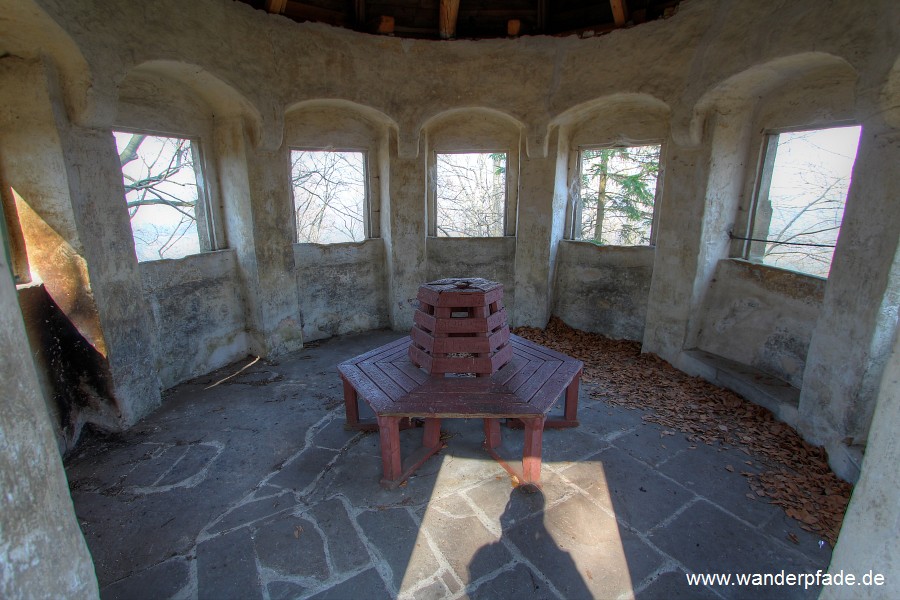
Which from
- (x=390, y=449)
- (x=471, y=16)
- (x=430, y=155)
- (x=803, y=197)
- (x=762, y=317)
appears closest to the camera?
(x=390, y=449)

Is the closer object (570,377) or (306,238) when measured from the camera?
(570,377)

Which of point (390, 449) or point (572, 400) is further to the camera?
point (572, 400)

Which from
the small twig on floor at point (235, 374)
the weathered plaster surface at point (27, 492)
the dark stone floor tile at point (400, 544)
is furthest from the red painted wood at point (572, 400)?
the small twig on floor at point (235, 374)

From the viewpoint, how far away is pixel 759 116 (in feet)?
16.9

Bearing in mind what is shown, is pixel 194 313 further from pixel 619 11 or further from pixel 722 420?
pixel 619 11

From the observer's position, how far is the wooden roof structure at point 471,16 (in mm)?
5973

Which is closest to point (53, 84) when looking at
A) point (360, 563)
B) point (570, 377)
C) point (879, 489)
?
point (360, 563)

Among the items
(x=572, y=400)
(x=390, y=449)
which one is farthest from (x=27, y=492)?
(x=572, y=400)

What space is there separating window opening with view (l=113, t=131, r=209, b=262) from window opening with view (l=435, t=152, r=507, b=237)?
3.74 meters

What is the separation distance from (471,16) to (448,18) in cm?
61

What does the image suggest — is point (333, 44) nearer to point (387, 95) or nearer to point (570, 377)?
point (387, 95)

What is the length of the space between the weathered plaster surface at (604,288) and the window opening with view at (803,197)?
60.5 inches

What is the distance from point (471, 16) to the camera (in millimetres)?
6609

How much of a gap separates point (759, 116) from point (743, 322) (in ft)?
8.26
